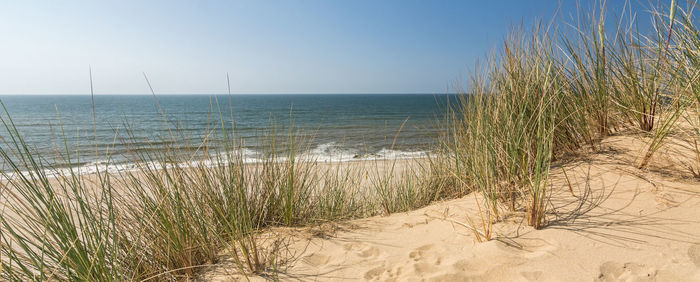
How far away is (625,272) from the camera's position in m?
1.39

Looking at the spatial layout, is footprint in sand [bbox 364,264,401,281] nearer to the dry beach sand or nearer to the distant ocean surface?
the dry beach sand

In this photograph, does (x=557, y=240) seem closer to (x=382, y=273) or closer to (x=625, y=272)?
(x=625, y=272)

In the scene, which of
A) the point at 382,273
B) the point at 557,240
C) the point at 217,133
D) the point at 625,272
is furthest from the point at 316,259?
the point at 217,133

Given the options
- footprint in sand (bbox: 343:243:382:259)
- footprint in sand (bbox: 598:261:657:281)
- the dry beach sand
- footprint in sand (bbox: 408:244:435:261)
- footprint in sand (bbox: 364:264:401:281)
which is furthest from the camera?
footprint in sand (bbox: 343:243:382:259)

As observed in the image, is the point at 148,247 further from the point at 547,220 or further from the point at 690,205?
the point at 690,205

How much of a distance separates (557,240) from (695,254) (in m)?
0.51

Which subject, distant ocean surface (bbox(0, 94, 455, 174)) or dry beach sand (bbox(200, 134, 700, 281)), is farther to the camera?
distant ocean surface (bbox(0, 94, 455, 174))

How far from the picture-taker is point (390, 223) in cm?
238

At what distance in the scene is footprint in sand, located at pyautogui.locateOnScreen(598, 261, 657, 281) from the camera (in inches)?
53.1

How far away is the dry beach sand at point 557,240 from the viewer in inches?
57.7

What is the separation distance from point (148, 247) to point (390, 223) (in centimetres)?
161

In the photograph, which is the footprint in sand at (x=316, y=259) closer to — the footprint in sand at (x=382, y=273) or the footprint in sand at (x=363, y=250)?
the footprint in sand at (x=363, y=250)

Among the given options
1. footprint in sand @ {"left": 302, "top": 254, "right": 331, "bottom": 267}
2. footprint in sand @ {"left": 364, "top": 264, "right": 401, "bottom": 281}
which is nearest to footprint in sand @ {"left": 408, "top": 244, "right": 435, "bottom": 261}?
footprint in sand @ {"left": 364, "top": 264, "right": 401, "bottom": 281}

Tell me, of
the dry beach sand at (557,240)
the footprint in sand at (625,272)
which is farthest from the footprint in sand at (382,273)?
the footprint in sand at (625,272)
